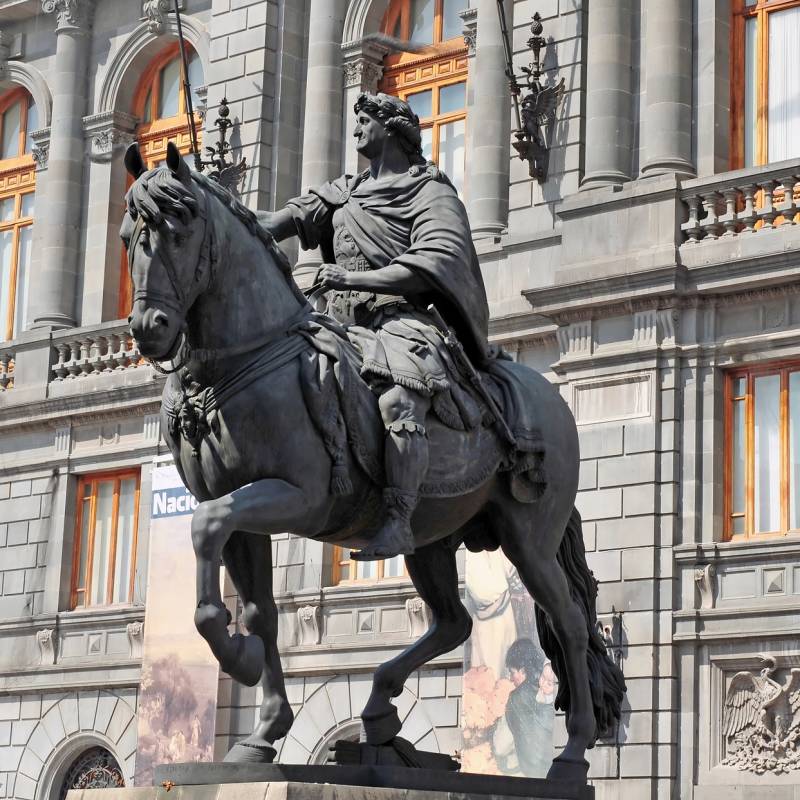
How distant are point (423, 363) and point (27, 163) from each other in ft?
89.6

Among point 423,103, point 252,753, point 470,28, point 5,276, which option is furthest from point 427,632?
Answer: point 5,276

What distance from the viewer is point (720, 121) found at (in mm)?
26078


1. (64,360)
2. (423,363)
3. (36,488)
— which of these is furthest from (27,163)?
(423,363)

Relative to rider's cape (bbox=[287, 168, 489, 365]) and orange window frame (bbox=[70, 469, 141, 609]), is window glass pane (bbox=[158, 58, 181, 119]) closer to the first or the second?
orange window frame (bbox=[70, 469, 141, 609])

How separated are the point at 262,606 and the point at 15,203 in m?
27.7

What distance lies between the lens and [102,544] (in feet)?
106

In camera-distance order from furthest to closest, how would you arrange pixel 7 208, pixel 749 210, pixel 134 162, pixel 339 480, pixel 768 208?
pixel 7 208 < pixel 749 210 < pixel 768 208 < pixel 339 480 < pixel 134 162

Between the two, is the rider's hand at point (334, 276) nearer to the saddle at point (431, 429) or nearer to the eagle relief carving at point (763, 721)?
the saddle at point (431, 429)

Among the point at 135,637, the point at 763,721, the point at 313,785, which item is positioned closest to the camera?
the point at 313,785

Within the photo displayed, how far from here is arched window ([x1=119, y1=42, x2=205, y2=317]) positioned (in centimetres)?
3462

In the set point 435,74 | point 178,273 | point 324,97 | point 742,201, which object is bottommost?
point 178,273

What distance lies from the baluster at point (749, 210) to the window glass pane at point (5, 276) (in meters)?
16.6

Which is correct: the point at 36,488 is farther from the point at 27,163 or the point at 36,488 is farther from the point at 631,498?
the point at 631,498

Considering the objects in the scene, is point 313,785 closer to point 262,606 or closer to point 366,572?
point 262,606
